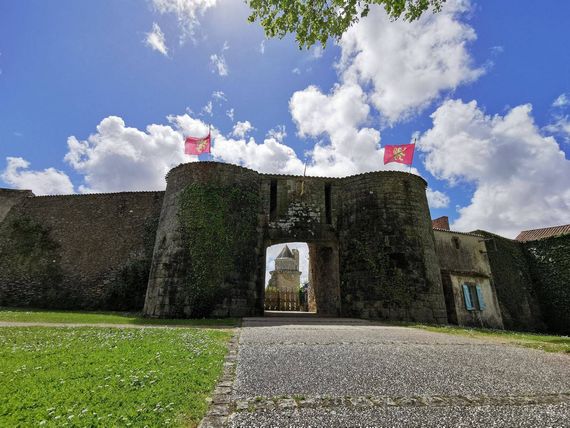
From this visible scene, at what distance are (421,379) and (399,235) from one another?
36.2 ft

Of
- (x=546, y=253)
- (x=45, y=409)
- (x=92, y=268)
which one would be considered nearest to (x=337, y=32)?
(x=45, y=409)

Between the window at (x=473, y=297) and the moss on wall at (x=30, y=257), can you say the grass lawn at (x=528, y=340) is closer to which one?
the window at (x=473, y=297)

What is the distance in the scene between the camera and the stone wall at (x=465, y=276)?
17.5m

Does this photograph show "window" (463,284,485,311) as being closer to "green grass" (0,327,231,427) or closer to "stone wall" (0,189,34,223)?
"green grass" (0,327,231,427)

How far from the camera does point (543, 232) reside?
27.7m

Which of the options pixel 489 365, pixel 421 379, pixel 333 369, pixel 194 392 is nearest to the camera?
pixel 194 392

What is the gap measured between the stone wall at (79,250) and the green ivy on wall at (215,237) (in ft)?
20.2

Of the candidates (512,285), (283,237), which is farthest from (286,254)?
(283,237)

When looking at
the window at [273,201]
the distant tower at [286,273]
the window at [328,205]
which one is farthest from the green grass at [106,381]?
the distant tower at [286,273]

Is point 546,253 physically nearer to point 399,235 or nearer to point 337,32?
point 399,235

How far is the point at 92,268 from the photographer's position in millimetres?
18172

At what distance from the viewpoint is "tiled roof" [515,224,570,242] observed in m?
24.7

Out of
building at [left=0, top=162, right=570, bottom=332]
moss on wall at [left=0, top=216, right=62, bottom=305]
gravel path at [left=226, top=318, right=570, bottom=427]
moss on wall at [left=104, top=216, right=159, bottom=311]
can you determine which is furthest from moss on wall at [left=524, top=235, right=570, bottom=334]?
moss on wall at [left=0, top=216, right=62, bottom=305]

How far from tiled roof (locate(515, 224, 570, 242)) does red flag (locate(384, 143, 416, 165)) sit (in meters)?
17.5
